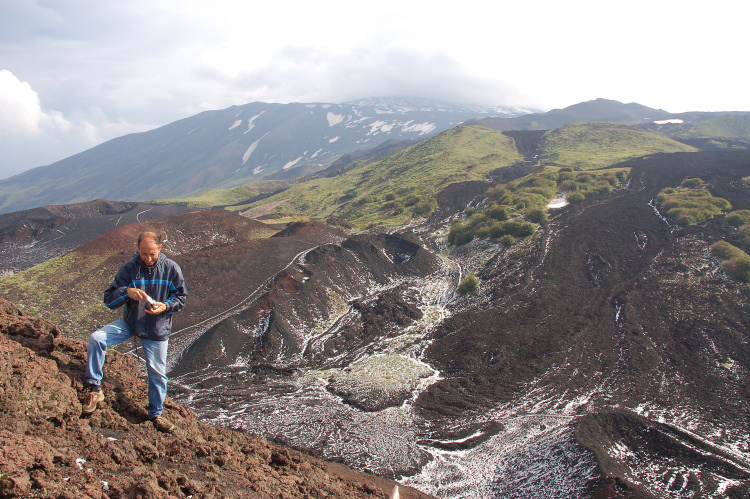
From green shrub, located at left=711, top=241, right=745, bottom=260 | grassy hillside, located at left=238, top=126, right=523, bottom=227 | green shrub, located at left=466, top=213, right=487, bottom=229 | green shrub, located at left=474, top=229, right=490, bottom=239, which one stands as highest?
grassy hillside, located at left=238, top=126, right=523, bottom=227

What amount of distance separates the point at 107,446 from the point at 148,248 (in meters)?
2.56

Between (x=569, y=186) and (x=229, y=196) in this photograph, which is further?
(x=229, y=196)

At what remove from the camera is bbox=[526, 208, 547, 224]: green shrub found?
3619cm

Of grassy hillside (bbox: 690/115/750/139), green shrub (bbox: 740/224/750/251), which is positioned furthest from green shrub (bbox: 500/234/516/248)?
grassy hillside (bbox: 690/115/750/139)

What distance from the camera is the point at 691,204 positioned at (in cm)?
3403

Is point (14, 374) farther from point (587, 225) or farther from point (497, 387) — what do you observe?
point (587, 225)

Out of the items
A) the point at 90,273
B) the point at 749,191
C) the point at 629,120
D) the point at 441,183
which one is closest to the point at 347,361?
the point at 90,273

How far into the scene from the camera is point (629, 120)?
13750 centimetres

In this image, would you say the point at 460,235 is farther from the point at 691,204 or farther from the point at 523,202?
the point at 691,204

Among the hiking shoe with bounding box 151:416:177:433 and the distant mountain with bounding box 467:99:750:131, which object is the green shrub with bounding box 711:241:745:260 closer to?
the hiking shoe with bounding box 151:416:177:433

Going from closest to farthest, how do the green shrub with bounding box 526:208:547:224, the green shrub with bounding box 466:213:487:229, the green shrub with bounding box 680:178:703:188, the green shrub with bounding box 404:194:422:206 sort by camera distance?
the green shrub with bounding box 526:208:547:224
the green shrub with bounding box 466:213:487:229
the green shrub with bounding box 680:178:703:188
the green shrub with bounding box 404:194:422:206

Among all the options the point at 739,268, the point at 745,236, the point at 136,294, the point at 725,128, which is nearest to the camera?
the point at 136,294

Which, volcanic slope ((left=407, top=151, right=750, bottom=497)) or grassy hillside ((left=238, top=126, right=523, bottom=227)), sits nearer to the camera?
volcanic slope ((left=407, top=151, right=750, bottom=497))

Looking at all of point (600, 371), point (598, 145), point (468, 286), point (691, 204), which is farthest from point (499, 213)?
point (598, 145)
